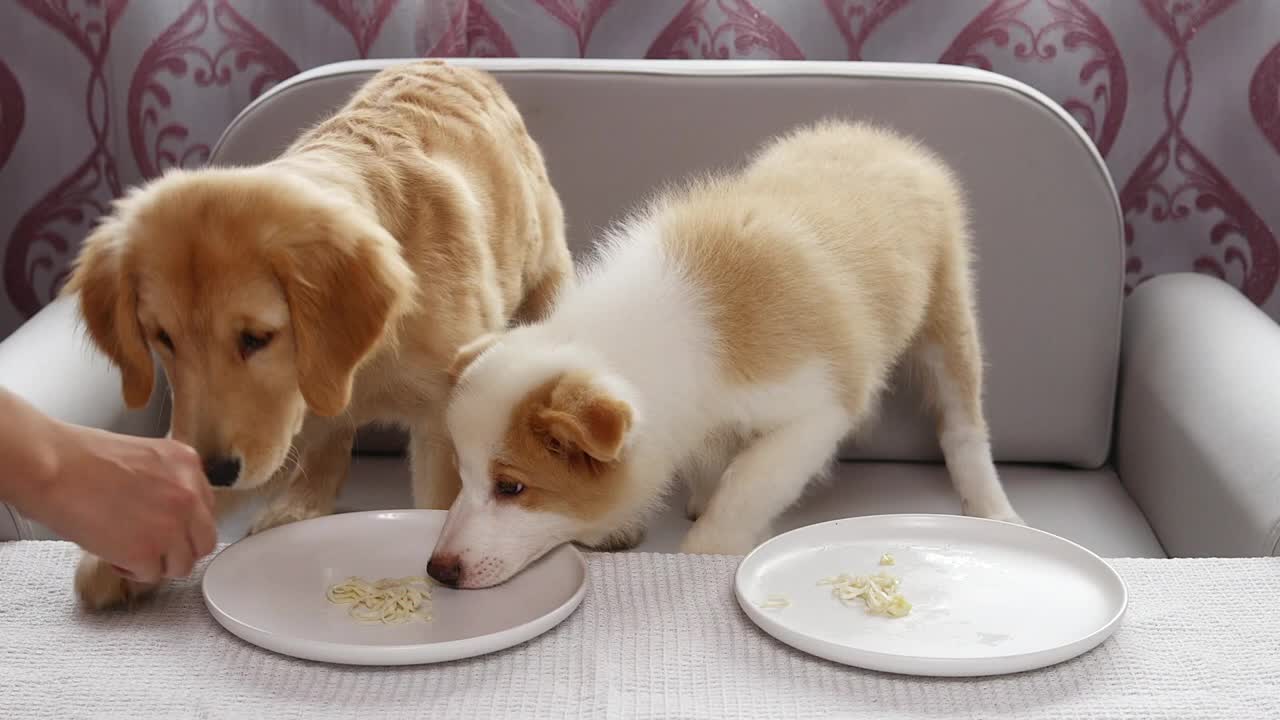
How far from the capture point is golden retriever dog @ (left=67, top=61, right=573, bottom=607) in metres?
1.33

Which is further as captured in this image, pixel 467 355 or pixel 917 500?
pixel 917 500

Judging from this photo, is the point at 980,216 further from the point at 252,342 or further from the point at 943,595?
the point at 252,342

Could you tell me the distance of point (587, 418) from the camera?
51.8 inches

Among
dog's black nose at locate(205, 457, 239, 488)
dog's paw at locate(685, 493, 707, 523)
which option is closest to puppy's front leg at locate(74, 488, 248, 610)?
dog's black nose at locate(205, 457, 239, 488)

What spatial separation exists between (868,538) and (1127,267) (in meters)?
1.21

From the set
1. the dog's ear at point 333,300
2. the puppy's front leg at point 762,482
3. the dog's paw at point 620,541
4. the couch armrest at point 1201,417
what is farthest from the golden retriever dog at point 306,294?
the couch armrest at point 1201,417

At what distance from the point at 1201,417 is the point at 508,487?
100 cm

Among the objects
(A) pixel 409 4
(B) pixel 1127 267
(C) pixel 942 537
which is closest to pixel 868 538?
(C) pixel 942 537

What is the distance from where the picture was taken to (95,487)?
1043 mm

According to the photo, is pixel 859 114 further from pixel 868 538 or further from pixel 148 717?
pixel 148 717

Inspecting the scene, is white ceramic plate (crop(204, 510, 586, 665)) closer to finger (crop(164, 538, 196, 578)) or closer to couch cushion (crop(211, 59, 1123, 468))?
finger (crop(164, 538, 196, 578))

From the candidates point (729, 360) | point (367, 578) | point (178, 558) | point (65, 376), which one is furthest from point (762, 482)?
point (65, 376)

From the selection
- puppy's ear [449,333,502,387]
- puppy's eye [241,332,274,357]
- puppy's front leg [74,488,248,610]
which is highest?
puppy's eye [241,332,274,357]

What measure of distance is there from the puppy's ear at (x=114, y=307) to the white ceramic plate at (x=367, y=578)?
236mm
